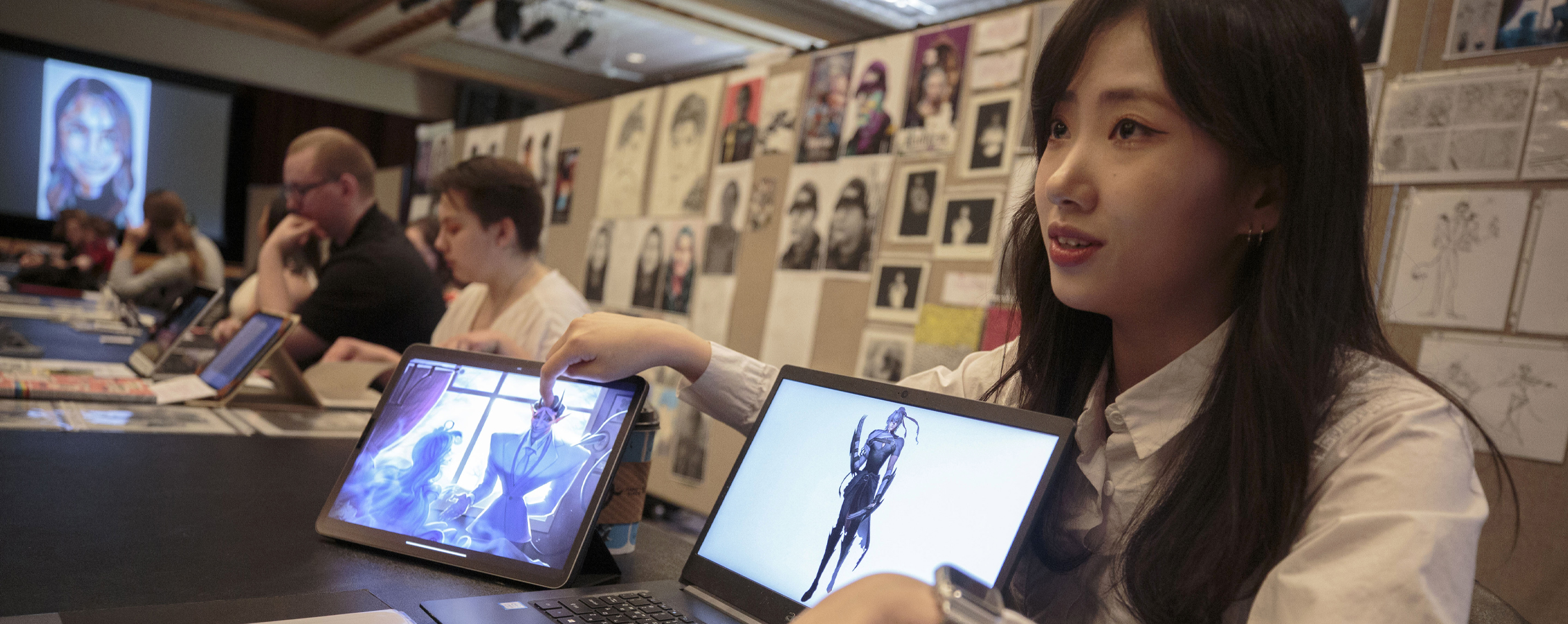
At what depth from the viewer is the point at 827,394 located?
83 centimetres

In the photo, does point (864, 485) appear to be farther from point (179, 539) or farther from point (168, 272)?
point (168, 272)

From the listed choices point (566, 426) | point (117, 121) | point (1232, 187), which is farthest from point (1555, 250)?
point (117, 121)

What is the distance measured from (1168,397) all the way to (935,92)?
1.85 meters

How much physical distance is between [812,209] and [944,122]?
1.65ft

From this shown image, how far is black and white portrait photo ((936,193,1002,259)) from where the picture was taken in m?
2.30

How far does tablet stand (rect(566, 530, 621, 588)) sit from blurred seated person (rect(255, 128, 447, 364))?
2046 millimetres

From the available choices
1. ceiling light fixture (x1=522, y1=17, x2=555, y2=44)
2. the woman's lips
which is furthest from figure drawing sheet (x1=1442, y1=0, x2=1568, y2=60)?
ceiling light fixture (x1=522, y1=17, x2=555, y2=44)

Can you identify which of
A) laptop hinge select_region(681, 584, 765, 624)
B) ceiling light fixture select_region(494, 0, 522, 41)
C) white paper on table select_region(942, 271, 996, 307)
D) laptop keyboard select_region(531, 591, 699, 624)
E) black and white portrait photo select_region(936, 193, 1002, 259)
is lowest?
laptop keyboard select_region(531, 591, 699, 624)

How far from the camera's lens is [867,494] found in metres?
0.74

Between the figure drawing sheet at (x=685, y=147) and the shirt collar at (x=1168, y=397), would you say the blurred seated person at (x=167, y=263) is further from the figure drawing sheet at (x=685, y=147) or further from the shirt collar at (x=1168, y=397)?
the shirt collar at (x=1168, y=397)

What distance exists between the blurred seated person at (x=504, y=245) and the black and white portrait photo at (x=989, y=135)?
102cm

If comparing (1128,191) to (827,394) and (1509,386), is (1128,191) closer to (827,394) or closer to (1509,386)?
(827,394)

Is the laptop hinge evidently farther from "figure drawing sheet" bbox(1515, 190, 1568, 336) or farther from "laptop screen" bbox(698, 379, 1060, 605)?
"figure drawing sheet" bbox(1515, 190, 1568, 336)

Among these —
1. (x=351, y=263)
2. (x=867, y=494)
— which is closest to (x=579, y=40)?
(x=351, y=263)
